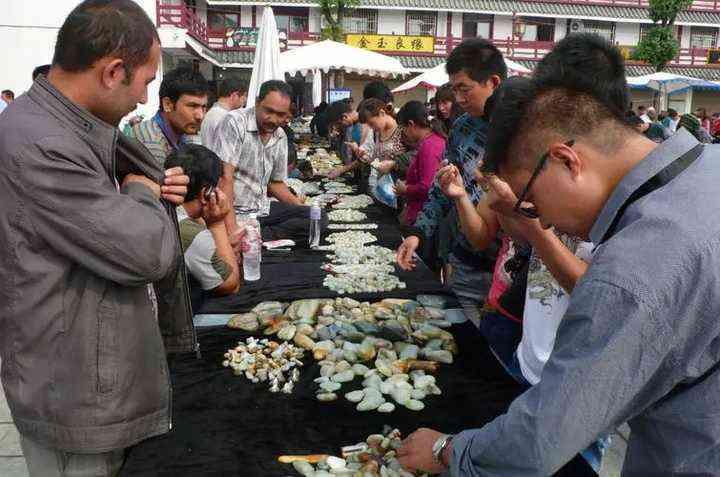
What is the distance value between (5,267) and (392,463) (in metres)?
1.03

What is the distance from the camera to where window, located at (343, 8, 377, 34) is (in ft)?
103

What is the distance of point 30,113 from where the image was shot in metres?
1.33

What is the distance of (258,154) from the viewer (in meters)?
4.14

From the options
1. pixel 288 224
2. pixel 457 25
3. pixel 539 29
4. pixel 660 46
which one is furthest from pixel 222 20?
pixel 288 224

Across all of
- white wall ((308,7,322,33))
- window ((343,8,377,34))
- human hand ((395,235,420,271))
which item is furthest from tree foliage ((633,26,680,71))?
human hand ((395,235,420,271))

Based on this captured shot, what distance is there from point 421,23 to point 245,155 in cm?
3039

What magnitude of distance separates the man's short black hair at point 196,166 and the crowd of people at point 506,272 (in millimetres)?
798

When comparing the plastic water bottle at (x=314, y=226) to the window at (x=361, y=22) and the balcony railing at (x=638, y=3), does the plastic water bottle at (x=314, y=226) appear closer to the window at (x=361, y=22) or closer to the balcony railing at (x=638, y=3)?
the window at (x=361, y=22)

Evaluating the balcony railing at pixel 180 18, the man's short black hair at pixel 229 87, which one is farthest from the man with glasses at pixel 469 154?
the balcony railing at pixel 180 18

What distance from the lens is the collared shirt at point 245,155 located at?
4.03m

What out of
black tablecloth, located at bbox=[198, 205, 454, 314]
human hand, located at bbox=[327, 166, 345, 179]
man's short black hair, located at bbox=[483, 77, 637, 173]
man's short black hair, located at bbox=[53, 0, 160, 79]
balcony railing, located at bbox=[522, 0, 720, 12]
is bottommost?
human hand, located at bbox=[327, 166, 345, 179]

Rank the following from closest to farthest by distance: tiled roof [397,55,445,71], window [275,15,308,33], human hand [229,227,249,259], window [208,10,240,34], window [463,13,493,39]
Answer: human hand [229,227,249,259], tiled roof [397,55,445,71], window [208,10,240,34], window [275,15,308,33], window [463,13,493,39]

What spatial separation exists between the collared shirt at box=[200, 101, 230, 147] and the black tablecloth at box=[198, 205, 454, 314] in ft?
4.37

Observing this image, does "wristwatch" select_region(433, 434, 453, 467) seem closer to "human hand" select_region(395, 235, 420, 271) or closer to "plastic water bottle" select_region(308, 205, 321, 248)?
"human hand" select_region(395, 235, 420, 271)
